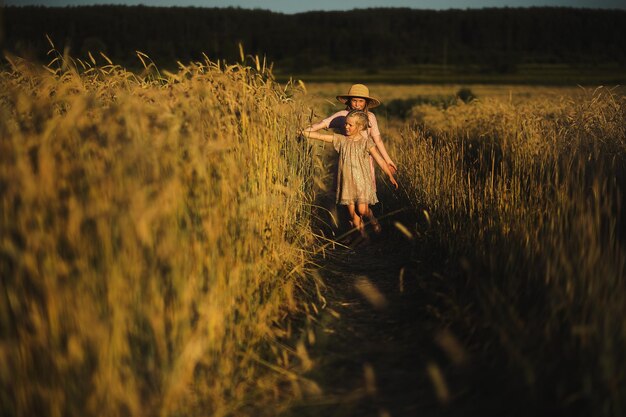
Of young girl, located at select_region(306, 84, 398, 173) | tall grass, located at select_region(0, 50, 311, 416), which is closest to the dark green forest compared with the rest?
young girl, located at select_region(306, 84, 398, 173)

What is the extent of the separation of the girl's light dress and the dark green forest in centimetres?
7118

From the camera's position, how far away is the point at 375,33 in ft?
341

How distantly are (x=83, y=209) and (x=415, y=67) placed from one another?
91735mm

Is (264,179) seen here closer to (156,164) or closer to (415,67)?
(156,164)

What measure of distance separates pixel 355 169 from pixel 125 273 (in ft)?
12.0

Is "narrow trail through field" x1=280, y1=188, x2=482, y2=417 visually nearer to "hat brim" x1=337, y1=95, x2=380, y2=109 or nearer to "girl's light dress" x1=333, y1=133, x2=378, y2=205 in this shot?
"girl's light dress" x1=333, y1=133, x2=378, y2=205

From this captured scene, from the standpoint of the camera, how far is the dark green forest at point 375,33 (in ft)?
270

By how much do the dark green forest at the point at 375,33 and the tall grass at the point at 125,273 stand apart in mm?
73801

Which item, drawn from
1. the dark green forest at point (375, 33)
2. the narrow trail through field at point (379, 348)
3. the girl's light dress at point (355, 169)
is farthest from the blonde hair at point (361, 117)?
the dark green forest at point (375, 33)

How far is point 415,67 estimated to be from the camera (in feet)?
293

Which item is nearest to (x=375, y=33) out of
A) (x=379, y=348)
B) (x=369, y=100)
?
(x=369, y=100)

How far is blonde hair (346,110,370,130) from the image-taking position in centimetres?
538

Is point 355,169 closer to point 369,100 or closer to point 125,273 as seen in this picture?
point 369,100

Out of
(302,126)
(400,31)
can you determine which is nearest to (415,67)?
(400,31)
